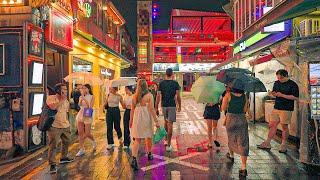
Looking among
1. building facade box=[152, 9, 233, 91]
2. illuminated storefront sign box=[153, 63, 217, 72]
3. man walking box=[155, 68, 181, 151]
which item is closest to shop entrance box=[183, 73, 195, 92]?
building facade box=[152, 9, 233, 91]

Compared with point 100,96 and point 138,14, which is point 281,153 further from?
point 138,14

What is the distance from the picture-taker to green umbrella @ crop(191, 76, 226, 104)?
29.5 feet

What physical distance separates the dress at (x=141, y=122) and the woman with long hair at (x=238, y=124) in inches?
62.3

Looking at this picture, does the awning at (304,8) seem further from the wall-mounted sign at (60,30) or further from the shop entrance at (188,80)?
the shop entrance at (188,80)

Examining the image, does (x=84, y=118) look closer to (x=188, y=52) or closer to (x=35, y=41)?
(x=35, y=41)

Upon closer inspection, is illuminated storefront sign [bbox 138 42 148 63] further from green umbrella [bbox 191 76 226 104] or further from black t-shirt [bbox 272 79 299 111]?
black t-shirt [bbox 272 79 299 111]

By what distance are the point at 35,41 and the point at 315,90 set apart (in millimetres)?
6791

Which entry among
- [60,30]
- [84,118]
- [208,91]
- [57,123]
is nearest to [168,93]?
[208,91]

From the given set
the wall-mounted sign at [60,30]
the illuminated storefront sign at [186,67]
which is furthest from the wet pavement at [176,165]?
the illuminated storefront sign at [186,67]

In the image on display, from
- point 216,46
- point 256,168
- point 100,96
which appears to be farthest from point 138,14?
point 256,168

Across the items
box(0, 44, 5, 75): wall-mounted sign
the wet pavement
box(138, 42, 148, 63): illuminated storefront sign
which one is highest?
box(138, 42, 148, 63): illuminated storefront sign

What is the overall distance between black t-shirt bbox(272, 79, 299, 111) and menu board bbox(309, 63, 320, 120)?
1703mm

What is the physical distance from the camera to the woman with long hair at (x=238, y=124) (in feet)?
22.2

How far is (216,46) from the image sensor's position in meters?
49.3
